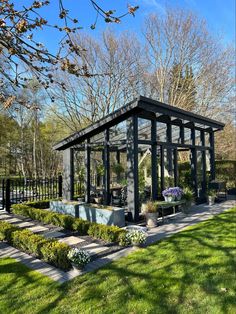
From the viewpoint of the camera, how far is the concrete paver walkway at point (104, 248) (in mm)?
4301

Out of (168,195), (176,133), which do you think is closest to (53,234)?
(168,195)

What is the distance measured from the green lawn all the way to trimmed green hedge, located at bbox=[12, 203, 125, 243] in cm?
83

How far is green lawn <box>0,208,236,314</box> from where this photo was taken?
3262 mm

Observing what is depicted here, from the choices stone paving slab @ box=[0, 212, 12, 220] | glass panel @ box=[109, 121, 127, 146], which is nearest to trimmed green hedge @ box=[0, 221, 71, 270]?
stone paving slab @ box=[0, 212, 12, 220]

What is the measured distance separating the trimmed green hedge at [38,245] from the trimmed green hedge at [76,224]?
1.22 m

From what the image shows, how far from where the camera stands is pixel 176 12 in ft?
60.2

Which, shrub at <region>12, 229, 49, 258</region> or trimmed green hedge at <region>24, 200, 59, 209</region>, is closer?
shrub at <region>12, 229, 49, 258</region>

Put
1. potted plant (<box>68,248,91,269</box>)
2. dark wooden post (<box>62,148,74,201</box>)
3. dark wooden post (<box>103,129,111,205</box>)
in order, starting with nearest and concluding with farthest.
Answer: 1. potted plant (<box>68,248,91,269</box>)
2. dark wooden post (<box>103,129,111,205</box>)
3. dark wooden post (<box>62,148,74,201</box>)

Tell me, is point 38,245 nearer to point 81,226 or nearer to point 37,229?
point 81,226

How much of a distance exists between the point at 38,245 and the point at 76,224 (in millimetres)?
1733

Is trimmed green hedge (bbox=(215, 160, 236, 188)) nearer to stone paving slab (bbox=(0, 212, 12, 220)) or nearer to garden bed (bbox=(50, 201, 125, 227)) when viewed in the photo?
garden bed (bbox=(50, 201, 125, 227))

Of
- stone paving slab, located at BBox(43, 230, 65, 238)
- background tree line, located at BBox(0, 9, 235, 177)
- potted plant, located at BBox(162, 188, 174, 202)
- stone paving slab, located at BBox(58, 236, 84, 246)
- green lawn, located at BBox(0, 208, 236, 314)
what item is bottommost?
green lawn, located at BBox(0, 208, 236, 314)

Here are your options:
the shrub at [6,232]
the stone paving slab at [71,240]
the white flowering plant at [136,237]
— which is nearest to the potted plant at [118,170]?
the stone paving slab at [71,240]

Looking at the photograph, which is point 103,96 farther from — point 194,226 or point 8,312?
point 8,312
